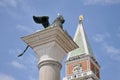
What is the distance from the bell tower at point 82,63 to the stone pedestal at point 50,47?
152 feet

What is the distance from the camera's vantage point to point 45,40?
7.07 m

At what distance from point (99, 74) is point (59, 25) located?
5192 cm

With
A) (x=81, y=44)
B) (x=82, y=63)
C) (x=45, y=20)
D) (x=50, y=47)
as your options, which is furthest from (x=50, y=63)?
(x=81, y=44)

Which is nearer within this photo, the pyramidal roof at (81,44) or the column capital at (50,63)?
the column capital at (50,63)

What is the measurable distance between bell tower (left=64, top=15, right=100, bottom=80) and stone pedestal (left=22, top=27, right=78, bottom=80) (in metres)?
46.3

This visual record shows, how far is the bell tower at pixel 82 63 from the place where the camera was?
53844 millimetres

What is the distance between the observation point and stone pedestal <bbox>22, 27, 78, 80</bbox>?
683cm

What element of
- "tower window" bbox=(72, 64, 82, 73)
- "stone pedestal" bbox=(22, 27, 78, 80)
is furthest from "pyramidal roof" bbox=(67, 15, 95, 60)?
"stone pedestal" bbox=(22, 27, 78, 80)

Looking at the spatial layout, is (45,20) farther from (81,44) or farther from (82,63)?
(81,44)

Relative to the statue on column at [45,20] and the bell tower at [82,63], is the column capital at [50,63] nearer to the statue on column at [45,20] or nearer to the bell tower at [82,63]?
the statue on column at [45,20]

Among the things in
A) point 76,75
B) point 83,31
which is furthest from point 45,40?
point 83,31

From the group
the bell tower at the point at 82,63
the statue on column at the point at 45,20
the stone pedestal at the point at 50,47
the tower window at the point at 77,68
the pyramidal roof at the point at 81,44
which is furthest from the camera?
the pyramidal roof at the point at 81,44

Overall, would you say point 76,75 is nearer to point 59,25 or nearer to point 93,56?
point 93,56

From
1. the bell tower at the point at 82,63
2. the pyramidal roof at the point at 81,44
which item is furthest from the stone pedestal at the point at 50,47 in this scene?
the pyramidal roof at the point at 81,44
